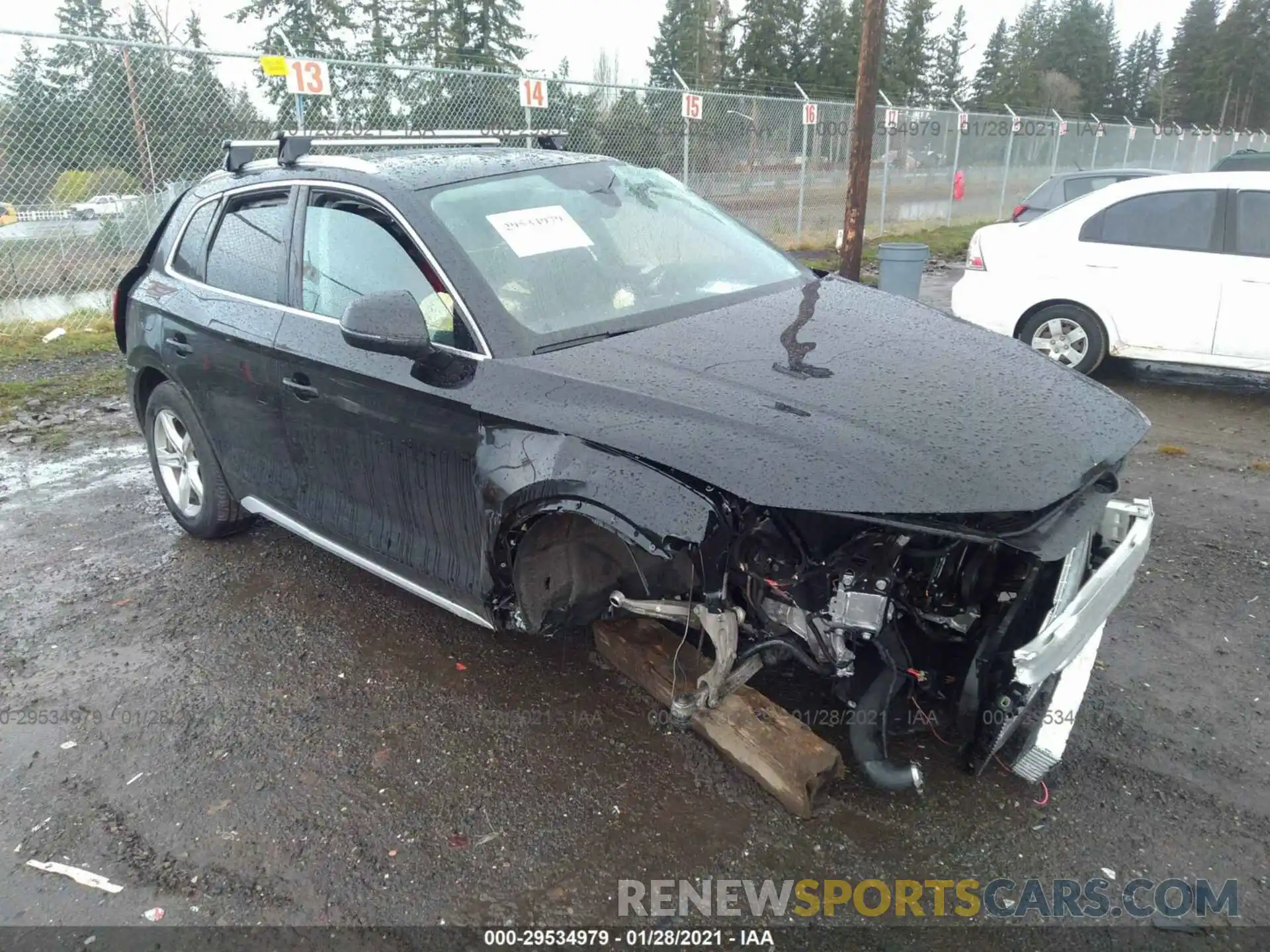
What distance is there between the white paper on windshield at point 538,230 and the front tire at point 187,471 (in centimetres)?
201

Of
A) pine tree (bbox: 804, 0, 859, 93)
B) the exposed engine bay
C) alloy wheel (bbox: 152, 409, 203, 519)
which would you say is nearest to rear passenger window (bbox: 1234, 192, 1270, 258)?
the exposed engine bay

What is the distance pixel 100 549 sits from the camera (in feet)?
15.2

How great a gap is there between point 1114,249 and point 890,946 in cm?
598

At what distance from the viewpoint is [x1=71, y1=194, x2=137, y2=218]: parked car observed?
8.91 metres

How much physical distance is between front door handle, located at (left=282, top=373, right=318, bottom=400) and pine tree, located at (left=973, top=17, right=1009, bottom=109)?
241 feet

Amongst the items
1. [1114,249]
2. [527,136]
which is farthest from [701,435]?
[1114,249]

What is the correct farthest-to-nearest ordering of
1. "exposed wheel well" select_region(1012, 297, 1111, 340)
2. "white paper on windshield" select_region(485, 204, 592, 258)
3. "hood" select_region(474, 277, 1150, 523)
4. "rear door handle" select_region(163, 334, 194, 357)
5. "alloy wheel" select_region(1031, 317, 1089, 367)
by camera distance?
"alloy wheel" select_region(1031, 317, 1089, 367)
"exposed wheel well" select_region(1012, 297, 1111, 340)
"rear door handle" select_region(163, 334, 194, 357)
"white paper on windshield" select_region(485, 204, 592, 258)
"hood" select_region(474, 277, 1150, 523)

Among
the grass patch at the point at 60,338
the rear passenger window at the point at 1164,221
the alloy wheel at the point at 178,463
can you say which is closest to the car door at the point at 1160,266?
the rear passenger window at the point at 1164,221

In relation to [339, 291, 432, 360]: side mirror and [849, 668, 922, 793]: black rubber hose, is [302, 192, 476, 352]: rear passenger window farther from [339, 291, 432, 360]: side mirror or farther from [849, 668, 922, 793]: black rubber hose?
[849, 668, 922, 793]: black rubber hose

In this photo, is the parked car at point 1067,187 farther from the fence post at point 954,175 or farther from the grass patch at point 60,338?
the grass patch at point 60,338

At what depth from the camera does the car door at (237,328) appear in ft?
12.1

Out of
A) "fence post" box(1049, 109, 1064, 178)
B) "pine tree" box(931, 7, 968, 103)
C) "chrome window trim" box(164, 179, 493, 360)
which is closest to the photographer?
"chrome window trim" box(164, 179, 493, 360)

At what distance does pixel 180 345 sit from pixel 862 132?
790cm

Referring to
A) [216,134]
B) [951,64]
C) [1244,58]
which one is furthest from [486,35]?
[1244,58]
